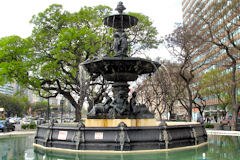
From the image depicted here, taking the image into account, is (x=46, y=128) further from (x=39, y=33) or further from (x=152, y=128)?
(x=39, y=33)

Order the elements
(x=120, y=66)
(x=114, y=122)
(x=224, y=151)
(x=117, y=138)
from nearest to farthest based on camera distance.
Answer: (x=117, y=138), (x=224, y=151), (x=114, y=122), (x=120, y=66)

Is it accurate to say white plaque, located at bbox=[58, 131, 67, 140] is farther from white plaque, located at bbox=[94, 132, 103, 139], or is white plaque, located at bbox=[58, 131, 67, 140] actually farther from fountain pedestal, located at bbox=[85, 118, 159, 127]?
fountain pedestal, located at bbox=[85, 118, 159, 127]

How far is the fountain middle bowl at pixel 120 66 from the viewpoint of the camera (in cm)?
1202

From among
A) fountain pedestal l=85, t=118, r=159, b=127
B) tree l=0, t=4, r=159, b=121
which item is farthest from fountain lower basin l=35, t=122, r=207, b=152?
tree l=0, t=4, r=159, b=121

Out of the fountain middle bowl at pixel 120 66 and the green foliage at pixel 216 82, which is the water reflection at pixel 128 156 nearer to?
the fountain middle bowl at pixel 120 66

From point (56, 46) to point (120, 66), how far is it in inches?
671

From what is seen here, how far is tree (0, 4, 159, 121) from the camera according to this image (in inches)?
1031

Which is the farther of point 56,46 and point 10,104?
point 10,104

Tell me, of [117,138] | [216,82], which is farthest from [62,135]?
[216,82]

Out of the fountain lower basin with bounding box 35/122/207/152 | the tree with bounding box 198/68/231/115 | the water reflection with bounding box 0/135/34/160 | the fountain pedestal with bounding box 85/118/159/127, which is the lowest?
the water reflection with bounding box 0/135/34/160

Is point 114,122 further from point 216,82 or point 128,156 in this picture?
point 216,82

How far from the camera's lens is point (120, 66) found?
12492mm

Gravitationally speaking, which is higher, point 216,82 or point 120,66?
point 216,82

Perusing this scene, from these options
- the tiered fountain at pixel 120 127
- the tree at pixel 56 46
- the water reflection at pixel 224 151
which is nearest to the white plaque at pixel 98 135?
the tiered fountain at pixel 120 127
